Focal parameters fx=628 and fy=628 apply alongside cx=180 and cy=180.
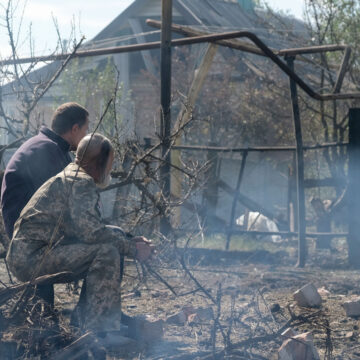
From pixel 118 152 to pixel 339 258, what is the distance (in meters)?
3.97

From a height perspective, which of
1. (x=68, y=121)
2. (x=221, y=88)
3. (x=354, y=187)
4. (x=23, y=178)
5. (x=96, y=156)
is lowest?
(x=354, y=187)

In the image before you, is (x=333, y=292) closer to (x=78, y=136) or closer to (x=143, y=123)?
(x=78, y=136)

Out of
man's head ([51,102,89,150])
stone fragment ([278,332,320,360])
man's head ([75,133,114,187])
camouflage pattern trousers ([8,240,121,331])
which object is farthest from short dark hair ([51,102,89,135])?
stone fragment ([278,332,320,360])

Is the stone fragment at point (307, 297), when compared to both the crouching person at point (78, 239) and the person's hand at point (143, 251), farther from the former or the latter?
the crouching person at point (78, 239)

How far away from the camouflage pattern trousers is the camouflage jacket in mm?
70

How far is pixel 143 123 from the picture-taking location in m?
18.5

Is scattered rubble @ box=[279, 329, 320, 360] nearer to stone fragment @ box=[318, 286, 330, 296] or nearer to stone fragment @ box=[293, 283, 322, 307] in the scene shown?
stone fragment @ box=[293, 283, 322, 307]

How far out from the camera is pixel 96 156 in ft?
14.2

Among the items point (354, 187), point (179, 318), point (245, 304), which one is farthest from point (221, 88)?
point (179, 318)

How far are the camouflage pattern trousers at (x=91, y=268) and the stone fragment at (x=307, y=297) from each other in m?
1.93

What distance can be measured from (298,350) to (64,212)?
71.0 inches

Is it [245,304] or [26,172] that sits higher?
[26,172]

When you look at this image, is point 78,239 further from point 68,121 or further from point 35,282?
point 68,121

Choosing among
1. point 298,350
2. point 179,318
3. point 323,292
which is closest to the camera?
point 298,350
